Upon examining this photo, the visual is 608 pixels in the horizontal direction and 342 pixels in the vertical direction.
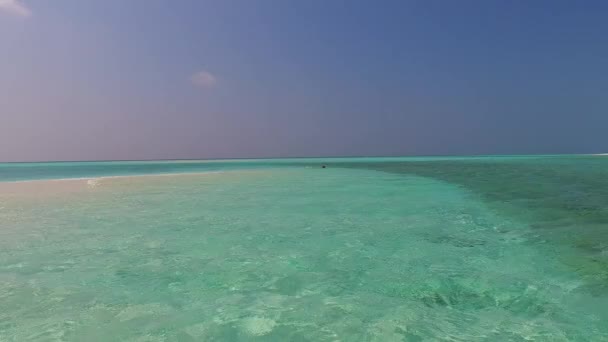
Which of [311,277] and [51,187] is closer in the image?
[311,277]

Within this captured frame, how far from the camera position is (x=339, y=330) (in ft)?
9.78

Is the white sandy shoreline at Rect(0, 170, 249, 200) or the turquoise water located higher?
the turquoise water

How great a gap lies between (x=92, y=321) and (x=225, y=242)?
9.81ft

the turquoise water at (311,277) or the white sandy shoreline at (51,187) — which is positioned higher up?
the turquoise water at (311,277)

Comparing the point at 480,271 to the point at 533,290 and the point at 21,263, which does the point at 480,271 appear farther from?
the point at 21,263

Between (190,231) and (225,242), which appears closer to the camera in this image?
(225,242)

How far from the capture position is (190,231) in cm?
709

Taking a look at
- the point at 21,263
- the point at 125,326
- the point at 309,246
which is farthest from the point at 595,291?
the point at 21,263

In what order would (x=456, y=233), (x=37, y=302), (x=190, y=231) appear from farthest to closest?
(x=190, y=231) → (x=456, y=233) → (x=37, y=302)

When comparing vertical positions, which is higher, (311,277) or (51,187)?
(311,277)

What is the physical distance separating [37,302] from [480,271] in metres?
4.89

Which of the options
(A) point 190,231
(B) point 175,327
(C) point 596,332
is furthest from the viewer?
(A) point 190,231

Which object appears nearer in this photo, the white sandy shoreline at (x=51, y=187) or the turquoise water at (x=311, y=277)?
the turquoise water at (x=311, y=277)

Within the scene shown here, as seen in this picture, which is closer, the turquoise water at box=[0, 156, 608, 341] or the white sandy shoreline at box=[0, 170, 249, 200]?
the turquoise water at box=[0, 156, 608, 341]
